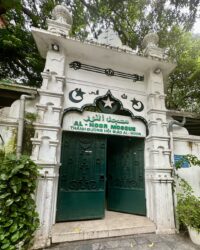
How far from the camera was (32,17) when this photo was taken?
21.3ft

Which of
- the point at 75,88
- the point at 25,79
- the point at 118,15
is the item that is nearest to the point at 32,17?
the point at 25,79

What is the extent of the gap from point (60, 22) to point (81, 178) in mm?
3943

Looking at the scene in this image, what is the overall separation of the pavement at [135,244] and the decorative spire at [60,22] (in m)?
4.60

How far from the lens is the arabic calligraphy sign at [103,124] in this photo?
380cm

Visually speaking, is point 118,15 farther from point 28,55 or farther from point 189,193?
point 189,193

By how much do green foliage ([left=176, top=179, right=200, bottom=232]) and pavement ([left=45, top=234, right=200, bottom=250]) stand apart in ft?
1.24

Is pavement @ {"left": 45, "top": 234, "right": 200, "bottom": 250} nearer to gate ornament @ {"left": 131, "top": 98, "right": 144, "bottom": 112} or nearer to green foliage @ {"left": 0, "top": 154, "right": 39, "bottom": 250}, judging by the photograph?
green foliage @ {"left": 0, "top": 154, "right": 39, "bottom": 250}

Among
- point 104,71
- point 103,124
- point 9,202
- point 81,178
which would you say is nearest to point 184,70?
point 104,71

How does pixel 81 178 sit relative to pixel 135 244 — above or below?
above

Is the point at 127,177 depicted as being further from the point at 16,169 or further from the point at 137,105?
the point at 16,169

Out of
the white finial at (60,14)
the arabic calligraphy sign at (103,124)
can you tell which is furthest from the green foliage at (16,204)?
the white finial at (60,14)

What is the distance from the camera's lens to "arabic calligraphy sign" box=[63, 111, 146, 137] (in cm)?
380

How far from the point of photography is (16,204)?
101 inches

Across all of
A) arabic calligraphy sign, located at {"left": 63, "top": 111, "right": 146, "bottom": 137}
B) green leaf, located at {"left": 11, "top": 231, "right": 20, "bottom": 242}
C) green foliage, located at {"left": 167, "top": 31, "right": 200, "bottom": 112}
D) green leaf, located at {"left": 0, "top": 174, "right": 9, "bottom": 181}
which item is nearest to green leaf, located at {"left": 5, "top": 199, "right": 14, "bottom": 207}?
green leaf, located at {"left": 0, "top": 174, "right": 9, "bottom": 181}
